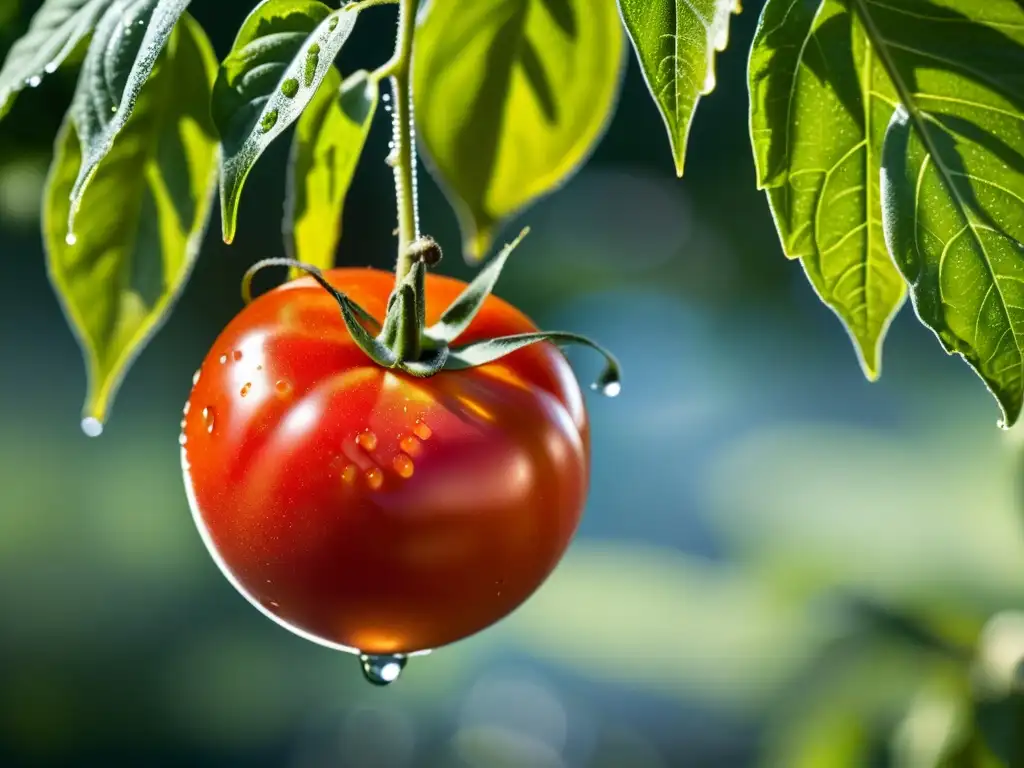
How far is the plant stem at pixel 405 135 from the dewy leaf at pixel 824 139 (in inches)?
5.3

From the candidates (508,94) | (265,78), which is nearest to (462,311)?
(265,78)

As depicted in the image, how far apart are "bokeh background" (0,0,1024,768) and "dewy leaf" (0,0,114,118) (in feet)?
5.73

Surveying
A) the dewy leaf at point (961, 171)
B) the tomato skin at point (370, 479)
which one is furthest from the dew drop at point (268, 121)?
the dewy leaf at point (961, 171)

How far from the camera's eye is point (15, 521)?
2.55 meters

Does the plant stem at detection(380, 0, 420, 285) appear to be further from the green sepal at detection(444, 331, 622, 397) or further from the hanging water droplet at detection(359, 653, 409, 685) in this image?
the hanging water droplet at detection(359, 653, 409, 685)

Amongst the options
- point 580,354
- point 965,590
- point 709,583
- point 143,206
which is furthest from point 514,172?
Answer: point 580,354

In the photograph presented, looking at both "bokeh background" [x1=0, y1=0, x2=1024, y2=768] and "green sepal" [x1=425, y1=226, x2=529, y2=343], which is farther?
"bokeh background" [x1=0, y1=0, x2=1024, y2=768]

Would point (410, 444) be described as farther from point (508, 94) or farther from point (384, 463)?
point (508, 94)

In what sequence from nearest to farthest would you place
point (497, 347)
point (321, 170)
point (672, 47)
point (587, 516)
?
point (672, 47) < point (497, 347) < point (321, 170) < point (587, 516)

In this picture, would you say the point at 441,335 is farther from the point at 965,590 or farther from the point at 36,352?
the point at 36,352

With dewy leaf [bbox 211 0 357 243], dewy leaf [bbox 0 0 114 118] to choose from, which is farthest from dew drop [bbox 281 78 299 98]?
dewy leaf [bbox 0 0 114 118]

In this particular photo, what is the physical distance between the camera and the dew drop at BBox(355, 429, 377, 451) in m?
0.46

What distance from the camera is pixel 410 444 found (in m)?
0.46

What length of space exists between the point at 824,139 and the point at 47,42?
296mm
